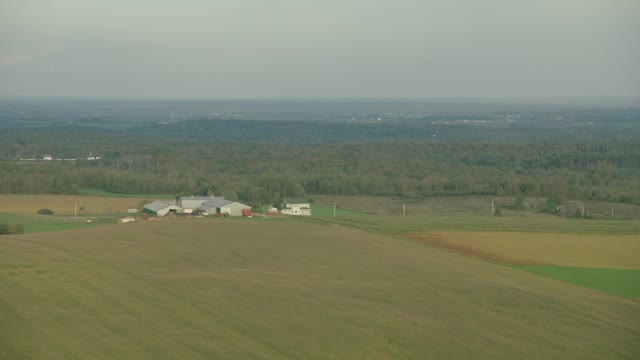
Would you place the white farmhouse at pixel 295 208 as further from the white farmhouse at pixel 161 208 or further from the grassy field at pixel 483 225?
the white farmhouse at pixel 161 208

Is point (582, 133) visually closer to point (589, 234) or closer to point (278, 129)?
point (278, 129)

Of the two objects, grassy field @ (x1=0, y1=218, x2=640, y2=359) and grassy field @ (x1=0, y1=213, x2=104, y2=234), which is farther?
grassy field @ (x1=0, y1=213, x2=104, y2=234)

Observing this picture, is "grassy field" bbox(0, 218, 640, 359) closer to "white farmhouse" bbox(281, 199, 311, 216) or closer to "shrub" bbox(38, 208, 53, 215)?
"shrub" bbox(38, 208, 53, 215)

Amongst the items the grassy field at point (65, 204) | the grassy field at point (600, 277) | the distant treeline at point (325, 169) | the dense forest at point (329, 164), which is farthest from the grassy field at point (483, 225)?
the distant treeline at point (325, 169)

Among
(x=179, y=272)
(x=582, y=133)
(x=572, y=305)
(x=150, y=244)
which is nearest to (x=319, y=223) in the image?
(x=150, y=244)

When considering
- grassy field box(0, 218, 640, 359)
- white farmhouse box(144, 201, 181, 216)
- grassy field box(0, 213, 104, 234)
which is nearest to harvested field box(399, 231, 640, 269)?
grassy field box(0, 218, 640, 359)

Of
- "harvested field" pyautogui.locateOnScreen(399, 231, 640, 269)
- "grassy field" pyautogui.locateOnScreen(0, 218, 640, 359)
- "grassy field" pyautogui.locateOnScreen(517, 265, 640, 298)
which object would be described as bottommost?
"harvested field" pyautogui.locateOnScreen(399, 231, 640, 269)
